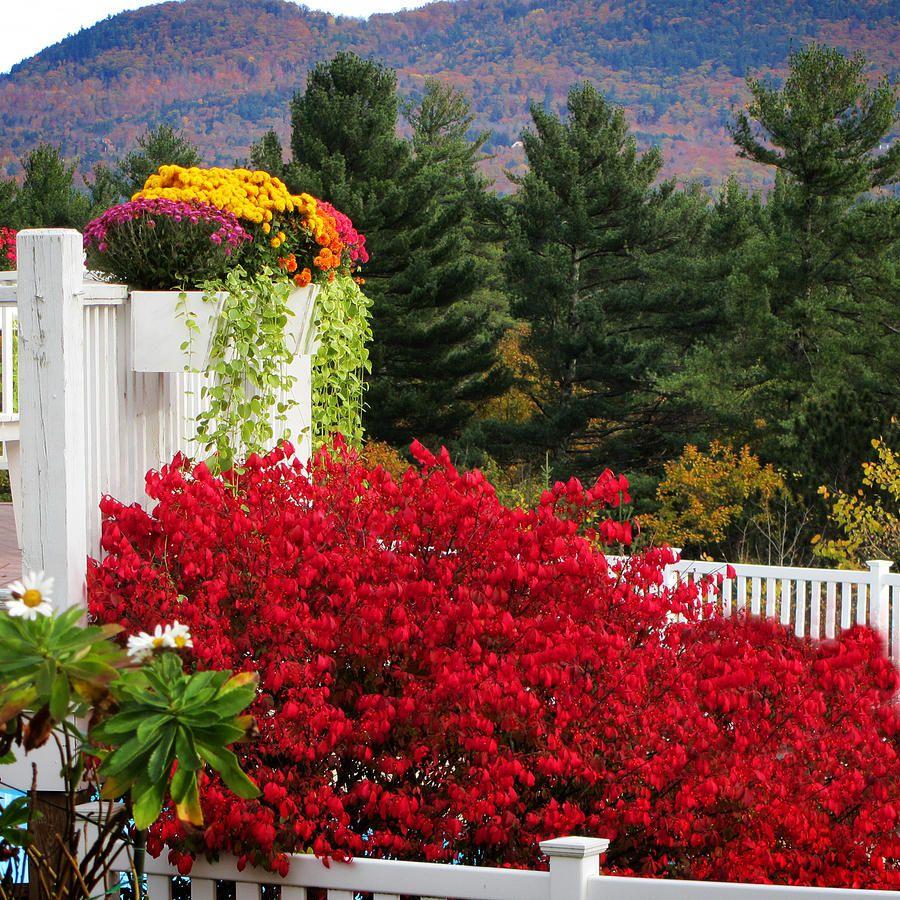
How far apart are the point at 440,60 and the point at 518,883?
43.3 m

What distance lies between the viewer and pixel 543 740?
278cm

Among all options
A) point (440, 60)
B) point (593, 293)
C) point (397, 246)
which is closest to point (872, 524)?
point (397, 246)

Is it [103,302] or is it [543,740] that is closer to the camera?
[543,740]

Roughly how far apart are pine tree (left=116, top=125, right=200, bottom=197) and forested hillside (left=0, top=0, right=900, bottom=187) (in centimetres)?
718

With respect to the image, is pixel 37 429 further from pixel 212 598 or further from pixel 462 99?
Result: pixel 462 99

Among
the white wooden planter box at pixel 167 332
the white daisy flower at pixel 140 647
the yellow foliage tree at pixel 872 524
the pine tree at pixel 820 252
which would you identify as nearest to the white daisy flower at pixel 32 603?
the white daisy flower at pixel 140 647

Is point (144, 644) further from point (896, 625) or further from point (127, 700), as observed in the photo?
point (896, 625)

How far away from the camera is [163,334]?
11.6ft

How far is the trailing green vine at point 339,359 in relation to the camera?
14.8ft

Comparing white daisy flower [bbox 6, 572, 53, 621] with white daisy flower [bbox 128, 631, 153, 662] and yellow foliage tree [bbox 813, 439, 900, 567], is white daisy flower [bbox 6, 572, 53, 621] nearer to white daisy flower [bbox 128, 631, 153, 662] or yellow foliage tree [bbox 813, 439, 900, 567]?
white daisy flower [bbox 128, 631, 153, 662]

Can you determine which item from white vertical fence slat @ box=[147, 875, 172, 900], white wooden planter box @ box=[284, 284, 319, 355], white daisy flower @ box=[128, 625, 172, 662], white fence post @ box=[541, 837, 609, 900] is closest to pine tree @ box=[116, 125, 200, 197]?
white wooden planter box @ box=[284, 284, 319, 355]

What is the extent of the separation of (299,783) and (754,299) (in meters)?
17.5

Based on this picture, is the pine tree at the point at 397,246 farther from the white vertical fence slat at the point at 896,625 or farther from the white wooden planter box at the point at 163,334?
the white wooden planter box at the point at 163,334

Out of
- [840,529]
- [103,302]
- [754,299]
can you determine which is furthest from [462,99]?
[103,302]
